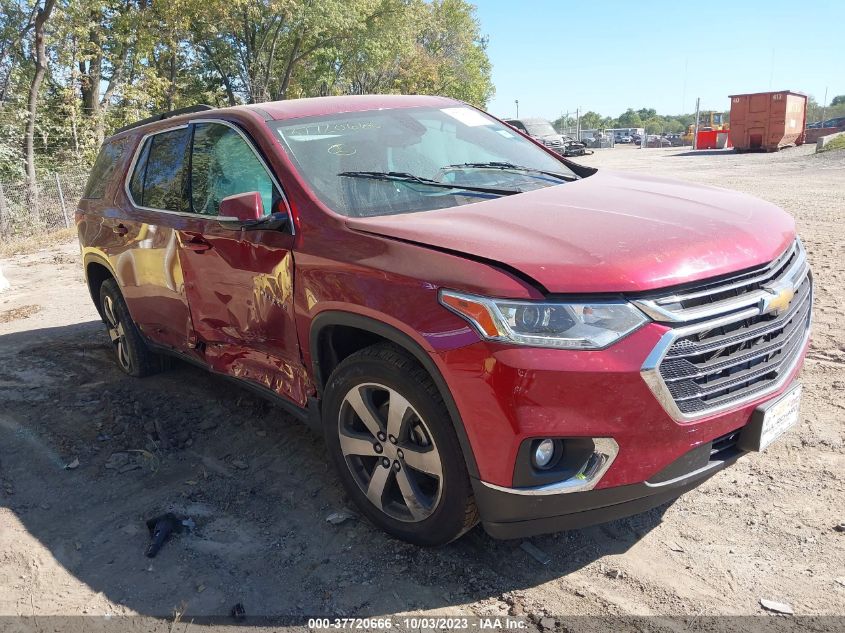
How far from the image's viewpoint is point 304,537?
320 cm

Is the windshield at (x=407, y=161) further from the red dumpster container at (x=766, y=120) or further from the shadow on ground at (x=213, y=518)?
the red dumpster container at (x=766, y=120)

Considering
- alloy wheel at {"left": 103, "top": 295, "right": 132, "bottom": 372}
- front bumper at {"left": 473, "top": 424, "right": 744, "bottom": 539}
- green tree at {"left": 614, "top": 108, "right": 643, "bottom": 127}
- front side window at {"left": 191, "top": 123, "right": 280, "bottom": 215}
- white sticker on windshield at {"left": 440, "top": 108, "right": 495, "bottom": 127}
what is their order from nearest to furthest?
front bumper at {"left": 473, "top": 424, "right": 744, "bottom": 539} → front side window at {"left": 191, "top": 123, "right": 280, "bottom": 215} → white sticker on windshield at {"left": 440, "top": 108, "right": 495, "bottom": 127} → alloy wheel at {"left": 103, "top": 295, "right": 132, "bottom": 372} → green tree at {"left": 614, "top": 108, "right": 643, "bottom": 127}

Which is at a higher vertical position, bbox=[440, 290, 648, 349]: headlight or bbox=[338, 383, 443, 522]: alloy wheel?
bbox=[440, 290, 648, 349]: headlight

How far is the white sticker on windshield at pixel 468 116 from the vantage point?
4.21 meters

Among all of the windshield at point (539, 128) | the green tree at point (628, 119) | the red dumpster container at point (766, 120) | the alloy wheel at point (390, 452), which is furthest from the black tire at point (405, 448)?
the green tree at point (628, 119)

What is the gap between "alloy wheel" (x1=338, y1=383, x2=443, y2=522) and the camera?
109 inches

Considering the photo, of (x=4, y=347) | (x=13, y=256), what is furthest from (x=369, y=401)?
(x=13, y=256)

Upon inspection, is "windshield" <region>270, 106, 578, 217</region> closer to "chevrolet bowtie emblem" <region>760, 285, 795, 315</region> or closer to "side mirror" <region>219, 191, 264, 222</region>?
"side mirror" <region>219, 191, 264, 222</region>

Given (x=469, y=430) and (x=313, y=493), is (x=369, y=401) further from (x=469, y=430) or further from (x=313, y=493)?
(x=313, y=493)

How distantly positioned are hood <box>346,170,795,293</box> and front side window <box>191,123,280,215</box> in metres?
0.77

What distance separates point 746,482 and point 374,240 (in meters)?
2.13

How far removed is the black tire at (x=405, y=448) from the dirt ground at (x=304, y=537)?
0.60ft

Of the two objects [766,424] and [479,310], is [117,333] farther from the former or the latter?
[766,424]

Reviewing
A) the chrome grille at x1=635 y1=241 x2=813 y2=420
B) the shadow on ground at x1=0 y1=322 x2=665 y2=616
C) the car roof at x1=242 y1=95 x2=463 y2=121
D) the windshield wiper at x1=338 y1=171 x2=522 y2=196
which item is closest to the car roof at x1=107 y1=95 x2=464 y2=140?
the car roof at x1=242 y1=95 x2=463 y2=121
